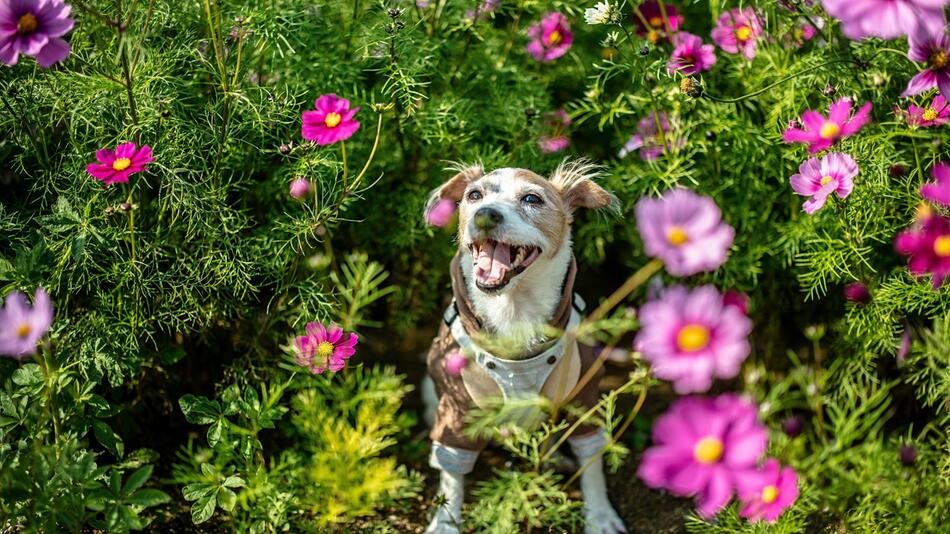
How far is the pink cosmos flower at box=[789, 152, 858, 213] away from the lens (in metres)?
1.90

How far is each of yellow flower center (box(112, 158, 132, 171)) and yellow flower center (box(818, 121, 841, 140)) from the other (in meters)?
1.73

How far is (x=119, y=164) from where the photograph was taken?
1850 millimetres

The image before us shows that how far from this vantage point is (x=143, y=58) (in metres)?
2.19

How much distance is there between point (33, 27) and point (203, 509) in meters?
1.25

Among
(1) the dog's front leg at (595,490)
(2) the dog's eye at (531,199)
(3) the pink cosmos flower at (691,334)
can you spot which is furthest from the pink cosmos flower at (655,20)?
(3) the pink cosmos flower at (691,334)

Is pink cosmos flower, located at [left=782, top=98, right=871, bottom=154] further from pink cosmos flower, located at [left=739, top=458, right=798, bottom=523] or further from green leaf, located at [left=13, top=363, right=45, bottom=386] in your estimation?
green leaf, located at [left=13, top=363, right=45, bottom=386]


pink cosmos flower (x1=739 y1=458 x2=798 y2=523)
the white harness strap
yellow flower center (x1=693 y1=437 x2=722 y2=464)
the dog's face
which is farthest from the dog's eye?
yellow flower center (x1=693 y1=437 x2=722 y2=464)

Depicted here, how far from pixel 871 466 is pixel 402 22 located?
1758 millimetres

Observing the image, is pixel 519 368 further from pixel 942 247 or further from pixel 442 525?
pixel 942 247

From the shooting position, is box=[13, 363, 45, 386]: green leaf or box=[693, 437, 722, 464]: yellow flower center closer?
box=[693, 437, 722, 464]: yellow flower center

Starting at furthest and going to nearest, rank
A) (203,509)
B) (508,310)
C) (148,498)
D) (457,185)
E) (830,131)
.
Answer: (457,185), (508,310), (203,509), (830,131), (148,498)

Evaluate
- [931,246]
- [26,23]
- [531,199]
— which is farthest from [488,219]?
[26,23]

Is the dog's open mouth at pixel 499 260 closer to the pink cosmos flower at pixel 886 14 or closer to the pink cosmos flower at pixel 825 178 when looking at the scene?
the pink cosmos flower at pixel 825 178

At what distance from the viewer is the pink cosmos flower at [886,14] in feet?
4.20
